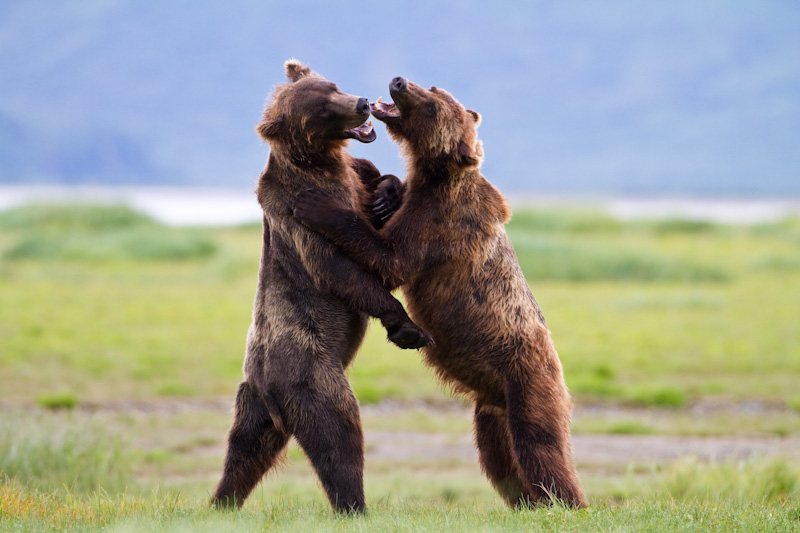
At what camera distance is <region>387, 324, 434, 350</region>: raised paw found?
199 inches

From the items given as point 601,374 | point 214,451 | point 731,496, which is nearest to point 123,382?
point 214,451

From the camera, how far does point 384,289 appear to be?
203 inches

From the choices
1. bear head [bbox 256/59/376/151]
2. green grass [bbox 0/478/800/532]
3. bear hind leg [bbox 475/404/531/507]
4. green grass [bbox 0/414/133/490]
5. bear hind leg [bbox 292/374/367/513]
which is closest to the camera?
green grass [bbox 0/478/800/532]

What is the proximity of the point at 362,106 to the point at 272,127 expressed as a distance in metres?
0.56

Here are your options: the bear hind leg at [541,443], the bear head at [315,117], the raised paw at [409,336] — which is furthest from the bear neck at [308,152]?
the bear hind leg at [541,443]

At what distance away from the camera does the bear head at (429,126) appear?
538 cm

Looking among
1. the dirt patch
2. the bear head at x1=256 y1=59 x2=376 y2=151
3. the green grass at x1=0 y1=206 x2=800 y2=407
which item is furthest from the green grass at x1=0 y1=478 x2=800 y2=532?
the dirt patch

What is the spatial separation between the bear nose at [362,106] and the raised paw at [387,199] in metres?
0.59

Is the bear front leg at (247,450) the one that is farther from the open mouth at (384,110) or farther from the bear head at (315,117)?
the open mouth at (384,110)

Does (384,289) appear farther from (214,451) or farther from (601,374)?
(601,374)

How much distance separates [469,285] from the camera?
545 centimetres

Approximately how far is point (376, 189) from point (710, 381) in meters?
9.75

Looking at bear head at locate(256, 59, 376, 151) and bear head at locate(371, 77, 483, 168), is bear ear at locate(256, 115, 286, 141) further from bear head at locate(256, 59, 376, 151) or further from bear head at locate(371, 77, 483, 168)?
bear head at locate(371, 77, 483, 168)

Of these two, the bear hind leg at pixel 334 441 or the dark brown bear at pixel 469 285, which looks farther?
the dark brown bear at pixel 469 285
